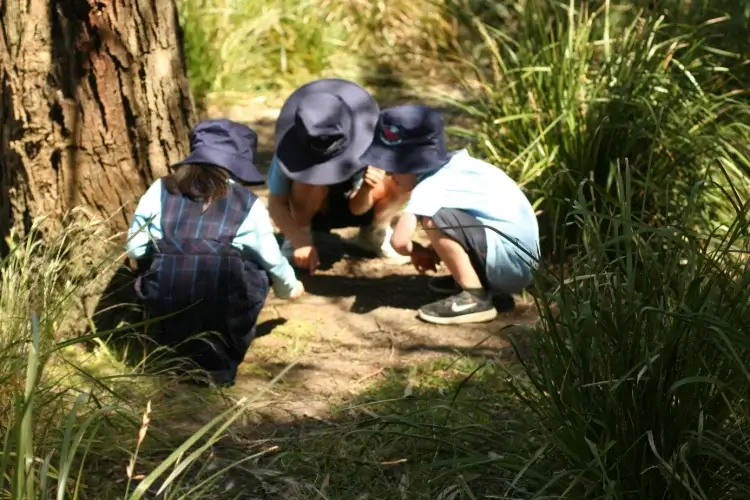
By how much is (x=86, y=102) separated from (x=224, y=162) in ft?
1.78

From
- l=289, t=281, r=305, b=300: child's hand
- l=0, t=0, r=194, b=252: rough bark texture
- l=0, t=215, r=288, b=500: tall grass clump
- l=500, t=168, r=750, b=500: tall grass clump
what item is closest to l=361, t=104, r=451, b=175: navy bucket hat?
l=289, t=281, r=305, b=300: child's hand

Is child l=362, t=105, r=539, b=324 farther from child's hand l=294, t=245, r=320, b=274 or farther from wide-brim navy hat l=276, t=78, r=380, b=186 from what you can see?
child's hand l=294, t=245, r=320, b=274

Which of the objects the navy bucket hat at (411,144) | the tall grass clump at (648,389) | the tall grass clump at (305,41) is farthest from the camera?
the tall grass clump at (305,41)

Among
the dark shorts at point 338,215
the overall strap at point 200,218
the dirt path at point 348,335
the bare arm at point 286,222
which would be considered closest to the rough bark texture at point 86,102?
the overall strap at point 200,218

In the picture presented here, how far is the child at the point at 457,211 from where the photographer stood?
4211mm

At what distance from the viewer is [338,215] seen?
16.2 ft

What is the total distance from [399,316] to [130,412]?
165cm

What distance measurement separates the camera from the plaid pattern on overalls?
379 centimetres

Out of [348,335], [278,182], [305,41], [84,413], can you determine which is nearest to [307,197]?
[278,182]

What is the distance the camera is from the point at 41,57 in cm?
386

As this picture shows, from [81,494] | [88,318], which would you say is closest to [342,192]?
[88,318]

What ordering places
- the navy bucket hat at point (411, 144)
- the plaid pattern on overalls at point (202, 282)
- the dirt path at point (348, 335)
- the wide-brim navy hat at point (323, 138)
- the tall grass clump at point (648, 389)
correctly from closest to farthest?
the tall grass clump at point (648, 389) → the plaid pattern on overalls at point (202, 282) → the dirt path at point (348, 335) → the navy bucket hat at point (411, 144) → the wide-brim navy hat at point (323, 138)

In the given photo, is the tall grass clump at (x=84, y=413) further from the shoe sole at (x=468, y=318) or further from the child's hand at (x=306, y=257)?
the shoe sole at (x=468, y=318)

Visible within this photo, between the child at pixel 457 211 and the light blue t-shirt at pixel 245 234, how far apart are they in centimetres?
55
